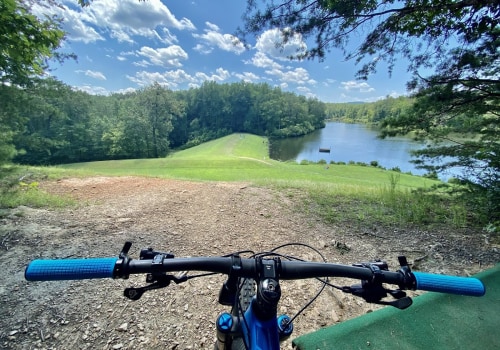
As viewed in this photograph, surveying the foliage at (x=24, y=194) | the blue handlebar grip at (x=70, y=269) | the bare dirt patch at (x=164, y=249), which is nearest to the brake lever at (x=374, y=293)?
the blue handlebar grip at (x=70, y=269)

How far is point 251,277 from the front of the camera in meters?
0.94

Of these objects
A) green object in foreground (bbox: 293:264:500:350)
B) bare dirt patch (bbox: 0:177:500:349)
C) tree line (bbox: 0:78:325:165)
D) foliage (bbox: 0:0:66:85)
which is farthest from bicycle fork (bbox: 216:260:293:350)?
tree line (bbox: 0:78:325:165)

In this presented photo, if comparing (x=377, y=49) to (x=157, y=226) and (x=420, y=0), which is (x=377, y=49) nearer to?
(x=420, y=0)

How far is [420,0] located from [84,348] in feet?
20.1

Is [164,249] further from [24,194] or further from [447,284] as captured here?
[24,194]

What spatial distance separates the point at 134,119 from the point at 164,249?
123 feet

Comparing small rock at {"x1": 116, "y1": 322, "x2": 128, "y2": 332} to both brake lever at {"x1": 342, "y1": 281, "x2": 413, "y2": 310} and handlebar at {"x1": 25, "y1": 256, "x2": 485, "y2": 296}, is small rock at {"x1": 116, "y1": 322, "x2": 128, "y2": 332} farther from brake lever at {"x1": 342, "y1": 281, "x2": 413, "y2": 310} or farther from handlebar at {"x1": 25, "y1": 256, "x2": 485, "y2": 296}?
brake lever at {"x1": 342, "y1": 281, "x2": 413, "y2": 310}

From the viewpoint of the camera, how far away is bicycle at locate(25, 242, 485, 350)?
0.85 meters

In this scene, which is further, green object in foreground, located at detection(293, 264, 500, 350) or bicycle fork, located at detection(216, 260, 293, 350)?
green object in foreground, located at detection(293, 264, 500, 350)

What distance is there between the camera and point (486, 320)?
88.9 inches

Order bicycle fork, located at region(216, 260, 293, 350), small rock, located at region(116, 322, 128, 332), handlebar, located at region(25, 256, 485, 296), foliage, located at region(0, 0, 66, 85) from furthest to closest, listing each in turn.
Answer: foliage, located at region(0, 0, 66, 85), small rock, located at region(116, 322, 128, 332), handlebar, located at region(25, 256, 485, 296), bicycle fork, located at region(216, 260, 293, 350)

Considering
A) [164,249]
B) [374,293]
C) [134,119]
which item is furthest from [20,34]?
[134,119]

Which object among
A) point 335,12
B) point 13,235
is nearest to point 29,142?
point 13,235

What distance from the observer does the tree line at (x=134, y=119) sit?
930 centimetres
